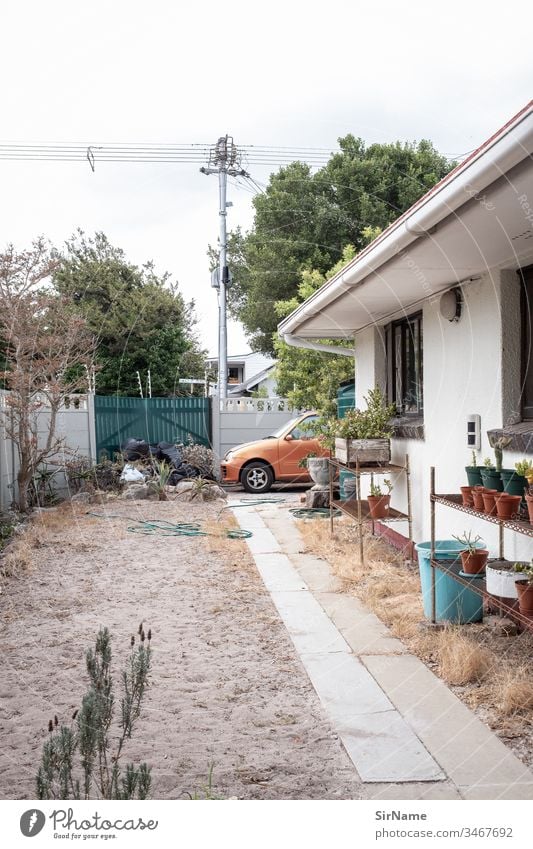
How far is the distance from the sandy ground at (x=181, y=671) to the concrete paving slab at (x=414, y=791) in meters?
0.06

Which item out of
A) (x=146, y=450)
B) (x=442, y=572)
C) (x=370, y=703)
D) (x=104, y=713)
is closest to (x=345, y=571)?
(x=442, y=572)

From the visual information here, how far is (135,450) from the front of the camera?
32.4ft

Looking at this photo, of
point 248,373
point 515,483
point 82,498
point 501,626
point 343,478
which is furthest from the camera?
point 248,373

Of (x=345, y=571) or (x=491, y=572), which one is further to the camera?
(x=345, y=571)

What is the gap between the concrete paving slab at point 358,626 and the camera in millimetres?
3348

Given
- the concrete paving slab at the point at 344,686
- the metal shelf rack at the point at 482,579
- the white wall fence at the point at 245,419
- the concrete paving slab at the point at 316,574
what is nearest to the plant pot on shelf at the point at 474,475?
the metal shelf rack at the point at 482,579

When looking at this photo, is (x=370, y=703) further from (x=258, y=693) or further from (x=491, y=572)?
(x=491, y=572)

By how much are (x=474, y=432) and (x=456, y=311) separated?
0.76 metres

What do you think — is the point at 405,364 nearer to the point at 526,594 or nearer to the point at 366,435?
the point at 366,435

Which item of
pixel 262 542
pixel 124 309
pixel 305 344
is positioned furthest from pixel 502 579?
pixel 124 309

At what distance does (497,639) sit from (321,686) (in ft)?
3.10
